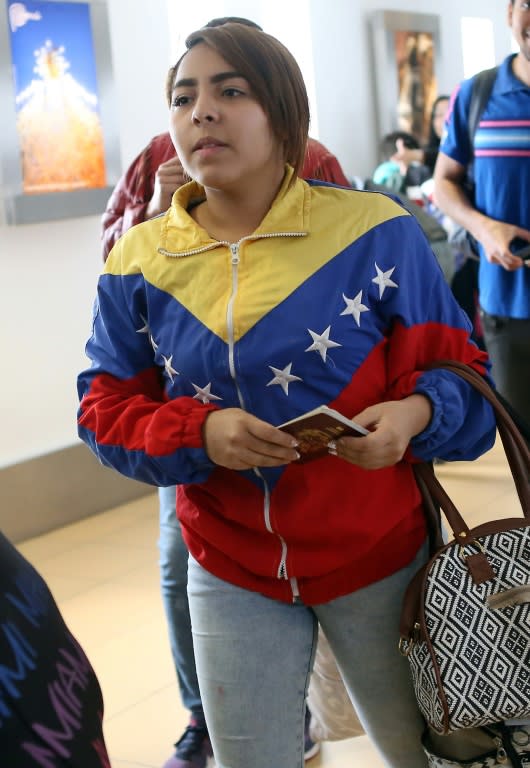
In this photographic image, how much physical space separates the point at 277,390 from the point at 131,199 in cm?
129

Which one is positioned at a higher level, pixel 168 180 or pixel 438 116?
pixel 168 180

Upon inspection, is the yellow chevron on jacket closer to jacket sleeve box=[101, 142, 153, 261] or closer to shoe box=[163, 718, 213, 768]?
jacket sleeve box=[101, 142, 153, 261]

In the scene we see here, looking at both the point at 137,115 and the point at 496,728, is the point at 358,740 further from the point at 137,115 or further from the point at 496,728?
the point at 137,115

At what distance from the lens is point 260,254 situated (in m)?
1.66

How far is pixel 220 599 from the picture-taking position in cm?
169

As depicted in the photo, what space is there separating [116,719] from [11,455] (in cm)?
213

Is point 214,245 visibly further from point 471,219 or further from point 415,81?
point 415,81

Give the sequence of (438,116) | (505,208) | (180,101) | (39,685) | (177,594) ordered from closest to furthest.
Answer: (39,685) < (180,101) < (177,594) < (505,208) < (438,116)

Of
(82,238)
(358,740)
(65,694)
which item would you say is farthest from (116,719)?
(82,238)

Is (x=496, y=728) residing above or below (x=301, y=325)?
below

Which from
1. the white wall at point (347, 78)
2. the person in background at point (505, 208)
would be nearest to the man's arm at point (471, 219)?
the person in background at point (505, 208)

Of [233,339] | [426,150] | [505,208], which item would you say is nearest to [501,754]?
[233,339]

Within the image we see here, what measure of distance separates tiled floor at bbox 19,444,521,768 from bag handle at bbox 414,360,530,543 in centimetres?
140

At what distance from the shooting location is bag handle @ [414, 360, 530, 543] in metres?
1.63
